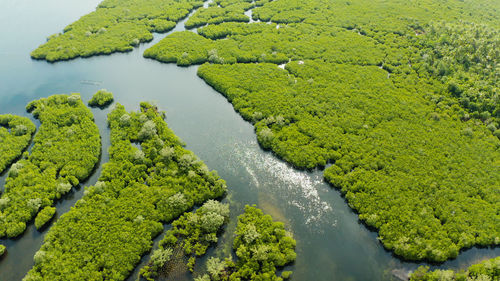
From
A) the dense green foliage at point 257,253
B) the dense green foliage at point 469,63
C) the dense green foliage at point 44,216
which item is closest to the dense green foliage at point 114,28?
the dense green foliage at point 44,216

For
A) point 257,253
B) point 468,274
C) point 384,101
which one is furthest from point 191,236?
point 384,101

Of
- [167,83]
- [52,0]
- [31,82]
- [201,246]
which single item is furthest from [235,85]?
[52,0]

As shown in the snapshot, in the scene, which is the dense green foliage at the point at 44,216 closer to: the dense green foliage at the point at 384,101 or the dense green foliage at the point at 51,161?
the dense green foliage at the point at 51,161

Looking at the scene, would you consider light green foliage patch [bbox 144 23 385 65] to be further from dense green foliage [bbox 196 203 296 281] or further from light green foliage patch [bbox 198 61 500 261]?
dense green foliage [bbox 196 203 296 281]

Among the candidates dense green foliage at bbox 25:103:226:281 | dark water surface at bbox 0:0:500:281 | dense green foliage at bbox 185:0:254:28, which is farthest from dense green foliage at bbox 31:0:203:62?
dense green foliage at bbox 25:103:226:281

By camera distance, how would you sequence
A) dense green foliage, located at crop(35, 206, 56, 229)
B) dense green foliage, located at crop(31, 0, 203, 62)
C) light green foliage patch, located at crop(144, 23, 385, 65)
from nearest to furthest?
dense green foliage, located at crop(35, 206, 56, 229) → light green foliage patch, located at crop(144, 23, 385, 65) → dense green foliage, located at crop(31, 0, 203, 62)

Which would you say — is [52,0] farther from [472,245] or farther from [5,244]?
[472,245]

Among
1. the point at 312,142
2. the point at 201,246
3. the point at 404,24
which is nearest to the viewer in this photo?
the point at 201,246
